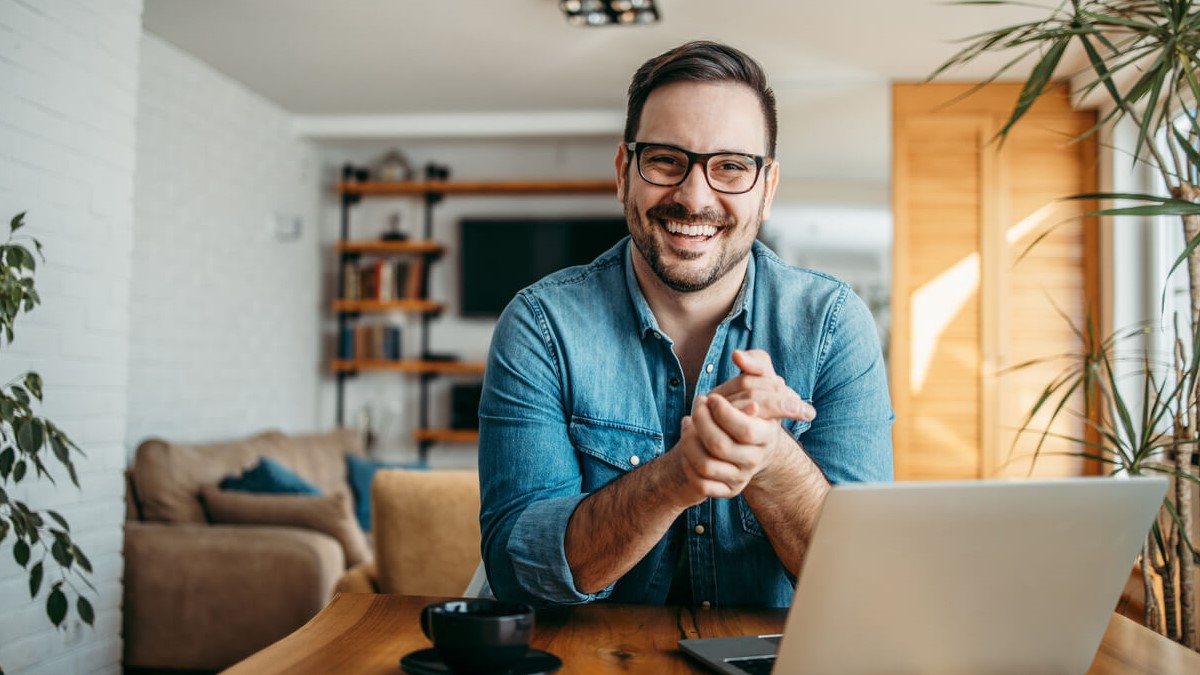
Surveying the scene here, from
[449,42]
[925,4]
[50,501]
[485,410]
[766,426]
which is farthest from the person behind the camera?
[449,42]

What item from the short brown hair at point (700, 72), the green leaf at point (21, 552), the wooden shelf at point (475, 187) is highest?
the wooden shelf at point (475, 187)

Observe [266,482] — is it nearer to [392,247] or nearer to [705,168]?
[392,247]

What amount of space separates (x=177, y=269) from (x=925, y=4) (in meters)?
3.43

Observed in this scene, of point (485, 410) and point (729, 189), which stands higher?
point (729, 189)

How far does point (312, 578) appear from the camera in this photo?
315 centimetres

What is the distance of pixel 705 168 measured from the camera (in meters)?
1.27

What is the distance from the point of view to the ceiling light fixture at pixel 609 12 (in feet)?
12.4

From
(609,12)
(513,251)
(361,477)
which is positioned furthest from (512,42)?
(361,477)

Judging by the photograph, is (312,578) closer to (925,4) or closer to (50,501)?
(50,501)

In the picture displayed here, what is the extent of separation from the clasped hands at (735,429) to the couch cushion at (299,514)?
266 centimetres

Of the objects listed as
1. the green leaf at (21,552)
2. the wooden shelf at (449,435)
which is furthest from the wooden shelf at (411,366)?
the green leaf at (21,552)

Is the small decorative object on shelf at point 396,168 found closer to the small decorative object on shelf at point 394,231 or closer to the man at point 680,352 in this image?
the small decorative object on shelf at point 394,231

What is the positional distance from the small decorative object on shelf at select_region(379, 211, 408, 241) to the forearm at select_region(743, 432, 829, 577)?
199 inches

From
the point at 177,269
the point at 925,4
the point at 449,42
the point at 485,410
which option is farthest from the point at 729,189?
the point at 177,269
